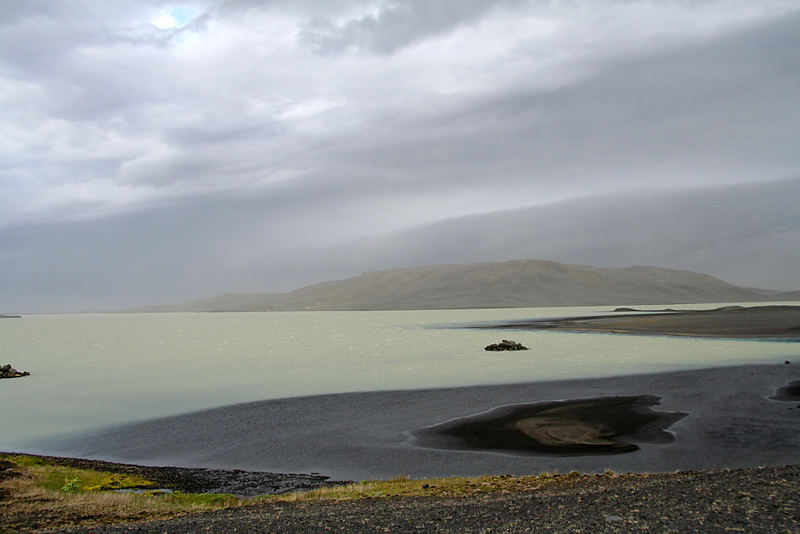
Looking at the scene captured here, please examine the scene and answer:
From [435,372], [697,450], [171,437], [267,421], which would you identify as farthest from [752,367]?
[171,437]

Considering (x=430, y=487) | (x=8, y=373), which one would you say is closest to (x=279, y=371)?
(x=8, y=373)

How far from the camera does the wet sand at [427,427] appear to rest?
73.7 ft

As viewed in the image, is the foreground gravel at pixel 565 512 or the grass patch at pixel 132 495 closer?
the foreground gravel at pixel 565 512

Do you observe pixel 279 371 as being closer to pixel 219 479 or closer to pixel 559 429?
pixel 559 429

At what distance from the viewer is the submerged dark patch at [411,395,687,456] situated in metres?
25.1

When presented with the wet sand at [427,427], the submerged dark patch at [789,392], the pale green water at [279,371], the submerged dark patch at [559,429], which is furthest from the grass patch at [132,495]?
the submerged dark patch at [789,392]

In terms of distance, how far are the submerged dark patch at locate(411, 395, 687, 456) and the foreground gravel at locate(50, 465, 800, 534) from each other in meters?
8.21

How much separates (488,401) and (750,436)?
48.2 feet

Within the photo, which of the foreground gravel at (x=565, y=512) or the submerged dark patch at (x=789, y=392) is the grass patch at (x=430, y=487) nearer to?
the foreground gravel at (x=565, y=512)

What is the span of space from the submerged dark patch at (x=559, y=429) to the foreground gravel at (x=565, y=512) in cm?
821

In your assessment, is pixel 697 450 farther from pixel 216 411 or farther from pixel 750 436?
pixel 216 411

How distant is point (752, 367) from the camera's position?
49.0 metres

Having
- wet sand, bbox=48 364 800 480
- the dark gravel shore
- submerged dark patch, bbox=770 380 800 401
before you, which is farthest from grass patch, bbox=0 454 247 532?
submerged dark patch, bbox=770 380 800 401

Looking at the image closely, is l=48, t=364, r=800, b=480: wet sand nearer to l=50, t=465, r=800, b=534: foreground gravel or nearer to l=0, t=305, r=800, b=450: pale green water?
l=0, t=305, r=800, b=450: pale green water
